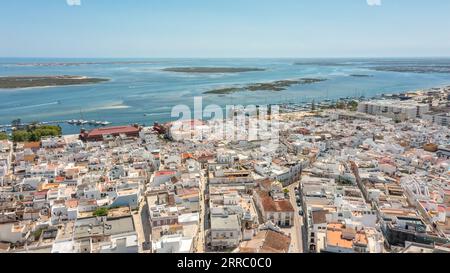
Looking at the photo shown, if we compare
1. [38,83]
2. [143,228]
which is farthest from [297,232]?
[38,83]

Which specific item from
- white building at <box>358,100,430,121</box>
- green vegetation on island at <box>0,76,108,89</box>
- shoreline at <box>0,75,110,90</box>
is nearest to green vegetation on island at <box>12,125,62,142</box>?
white building at <box>358,100,430,121</box>

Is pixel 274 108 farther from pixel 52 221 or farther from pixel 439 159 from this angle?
Result: pixel 52 221

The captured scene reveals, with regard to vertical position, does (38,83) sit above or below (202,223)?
above

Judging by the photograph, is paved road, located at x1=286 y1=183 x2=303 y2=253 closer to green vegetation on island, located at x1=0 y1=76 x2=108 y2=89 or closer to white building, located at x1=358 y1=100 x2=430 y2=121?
white building, located at x1=358 y1=100 x2=430 y2=121

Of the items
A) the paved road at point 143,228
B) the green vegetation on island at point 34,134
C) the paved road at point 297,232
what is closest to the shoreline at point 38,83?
the green vegetation on island at point 34,134

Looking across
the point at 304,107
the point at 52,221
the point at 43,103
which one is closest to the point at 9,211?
the point at 52,221

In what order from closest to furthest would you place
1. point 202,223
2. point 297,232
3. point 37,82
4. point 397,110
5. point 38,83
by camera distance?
point 297,232 → point 202,223 → point 397,110 → point 38,83 → point 37,82

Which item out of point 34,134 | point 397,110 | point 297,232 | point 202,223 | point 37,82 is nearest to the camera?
point 297,232

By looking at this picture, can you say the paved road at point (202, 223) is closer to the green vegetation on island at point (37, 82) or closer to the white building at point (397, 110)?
the white building at point (397, 110)

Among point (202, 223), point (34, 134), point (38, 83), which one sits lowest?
point (202, 223)

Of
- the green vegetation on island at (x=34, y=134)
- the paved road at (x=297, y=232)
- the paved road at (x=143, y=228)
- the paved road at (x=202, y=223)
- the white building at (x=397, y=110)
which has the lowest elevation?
the paved road at (x=297, y=232)

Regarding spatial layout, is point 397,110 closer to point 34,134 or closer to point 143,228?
point 143,228
